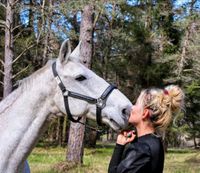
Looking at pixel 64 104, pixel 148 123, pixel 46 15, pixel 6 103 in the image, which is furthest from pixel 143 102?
pixel 46 15

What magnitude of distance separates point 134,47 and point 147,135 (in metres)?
20.8

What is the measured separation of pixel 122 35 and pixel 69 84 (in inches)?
777

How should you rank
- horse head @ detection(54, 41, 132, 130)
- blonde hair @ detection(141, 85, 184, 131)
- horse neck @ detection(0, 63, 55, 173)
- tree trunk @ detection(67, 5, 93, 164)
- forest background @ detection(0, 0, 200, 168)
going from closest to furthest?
1. blonde hair @ detection(141, 85, 184, 131)
2. horse neck @ detection(0, 63, 55, 173)
3. horse head @ detection(54, 41, 132, 130)
4. tree trunk @ detection(67, 5, 93, 164)
5. forest background @ detection(0, 0, 200, 168)

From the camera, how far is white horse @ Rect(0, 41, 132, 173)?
11.0ft

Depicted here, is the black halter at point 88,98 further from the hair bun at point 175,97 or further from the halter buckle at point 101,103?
the hair bun at point 175,97

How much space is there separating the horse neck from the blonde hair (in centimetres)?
102

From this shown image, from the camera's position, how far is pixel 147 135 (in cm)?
279

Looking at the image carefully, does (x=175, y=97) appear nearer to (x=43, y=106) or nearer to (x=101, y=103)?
(x=101, y=103)

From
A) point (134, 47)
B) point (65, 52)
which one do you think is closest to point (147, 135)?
point (65, 52)

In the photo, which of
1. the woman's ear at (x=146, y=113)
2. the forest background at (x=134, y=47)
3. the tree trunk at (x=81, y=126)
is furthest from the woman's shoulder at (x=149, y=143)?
the forest background at (x=134, y=47)

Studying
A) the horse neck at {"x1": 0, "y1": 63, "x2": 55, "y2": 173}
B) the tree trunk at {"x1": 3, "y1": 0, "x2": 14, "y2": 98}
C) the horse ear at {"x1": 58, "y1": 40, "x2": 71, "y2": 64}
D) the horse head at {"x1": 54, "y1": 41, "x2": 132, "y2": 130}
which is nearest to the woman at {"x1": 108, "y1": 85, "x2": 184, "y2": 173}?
the horse head at {"x1": 54, "y1": 41, "x2": 132, "y2": 130}

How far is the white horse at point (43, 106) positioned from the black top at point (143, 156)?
29.0 inches

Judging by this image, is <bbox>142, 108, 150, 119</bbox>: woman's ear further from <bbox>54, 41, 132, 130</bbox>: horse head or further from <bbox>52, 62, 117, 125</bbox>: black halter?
<bbox>52, 62, 117, 125</bbox>: black halter

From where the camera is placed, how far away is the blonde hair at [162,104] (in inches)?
109
